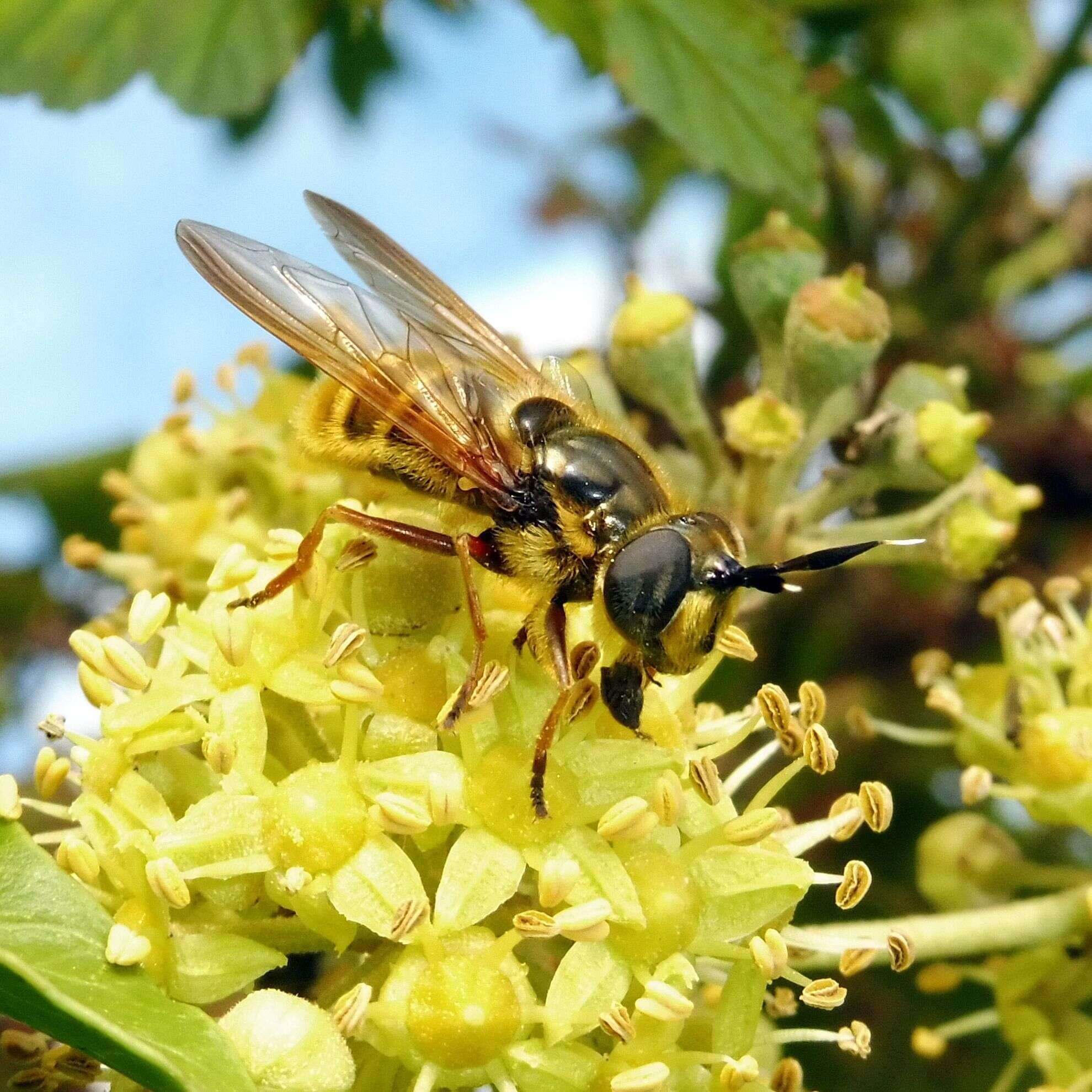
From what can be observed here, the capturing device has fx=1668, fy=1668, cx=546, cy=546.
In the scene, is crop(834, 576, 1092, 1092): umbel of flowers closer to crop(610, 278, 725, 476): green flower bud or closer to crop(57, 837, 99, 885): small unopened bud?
crop(610, 278, 725, 476): green flower bud

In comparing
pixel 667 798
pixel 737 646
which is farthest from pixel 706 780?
pixel 737 646

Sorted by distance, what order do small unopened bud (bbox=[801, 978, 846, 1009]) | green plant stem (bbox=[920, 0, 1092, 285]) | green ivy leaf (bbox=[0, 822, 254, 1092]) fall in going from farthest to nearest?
green plant stem (bbox=[920, 0, 1092, 285]), small unopened bud (bbox=[801, 978, 846, 1009]), green ivy leaf (bbox=[0, 822, 254, 1092])

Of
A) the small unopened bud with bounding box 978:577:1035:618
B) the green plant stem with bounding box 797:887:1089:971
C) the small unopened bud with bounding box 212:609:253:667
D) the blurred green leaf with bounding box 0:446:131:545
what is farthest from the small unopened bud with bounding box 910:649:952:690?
the blurred green leaf with bounding box 0:446:131:545


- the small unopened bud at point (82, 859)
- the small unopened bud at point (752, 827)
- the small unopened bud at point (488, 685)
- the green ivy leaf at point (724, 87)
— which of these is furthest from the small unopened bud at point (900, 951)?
the green ivy leaf at point (724, 87)

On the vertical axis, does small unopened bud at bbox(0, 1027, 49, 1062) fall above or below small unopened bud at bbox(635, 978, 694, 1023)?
below

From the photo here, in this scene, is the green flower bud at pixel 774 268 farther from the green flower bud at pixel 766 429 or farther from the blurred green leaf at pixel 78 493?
the blurred green leaf at pixel 78 493

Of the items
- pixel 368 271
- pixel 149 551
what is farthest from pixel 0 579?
pixel 368 271
